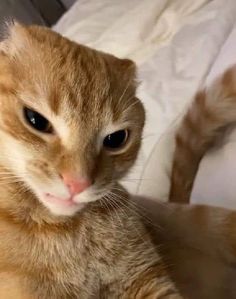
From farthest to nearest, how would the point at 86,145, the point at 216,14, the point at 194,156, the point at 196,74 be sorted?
the point at 216,14 → the point at 196,74 → the point at 194,156 → the point at 86,145

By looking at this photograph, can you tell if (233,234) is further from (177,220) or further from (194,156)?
(194,156)

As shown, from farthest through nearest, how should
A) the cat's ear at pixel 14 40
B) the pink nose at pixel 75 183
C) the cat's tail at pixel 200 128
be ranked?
the cat's tail at pixel 200 128 < the cat's ear at pixel 14 40 < the pink nose at pixel 75 183

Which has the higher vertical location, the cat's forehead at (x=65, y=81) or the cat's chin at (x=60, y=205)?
the cat's forehead at (x=65, y=81)

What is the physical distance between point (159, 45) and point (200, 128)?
0.53 m

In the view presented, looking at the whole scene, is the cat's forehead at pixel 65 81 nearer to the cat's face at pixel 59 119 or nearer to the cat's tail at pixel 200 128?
the cat's face at pixel 59 119

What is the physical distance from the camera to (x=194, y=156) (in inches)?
57.1

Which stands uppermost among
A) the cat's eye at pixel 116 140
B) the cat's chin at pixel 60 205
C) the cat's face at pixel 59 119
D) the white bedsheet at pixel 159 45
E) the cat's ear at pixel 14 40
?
the cat's ear at pixel 14 40

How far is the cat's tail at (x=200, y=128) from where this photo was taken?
1.39 metres

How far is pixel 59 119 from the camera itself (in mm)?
905

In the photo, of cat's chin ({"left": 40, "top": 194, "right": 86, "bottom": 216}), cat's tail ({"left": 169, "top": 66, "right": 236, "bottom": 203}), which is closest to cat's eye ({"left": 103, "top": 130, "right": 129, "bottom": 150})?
cat's chin ({"left": 40, "top": 194, "right": 86, "bottom": 216})

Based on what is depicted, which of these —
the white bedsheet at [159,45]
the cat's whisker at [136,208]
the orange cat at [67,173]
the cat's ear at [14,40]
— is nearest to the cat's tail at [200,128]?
the white bedsheet at [159,45]

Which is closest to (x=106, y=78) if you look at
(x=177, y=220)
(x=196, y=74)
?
(x=177, y=220)

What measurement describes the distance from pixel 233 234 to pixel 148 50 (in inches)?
30.1

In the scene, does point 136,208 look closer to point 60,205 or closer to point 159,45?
point 60,205
